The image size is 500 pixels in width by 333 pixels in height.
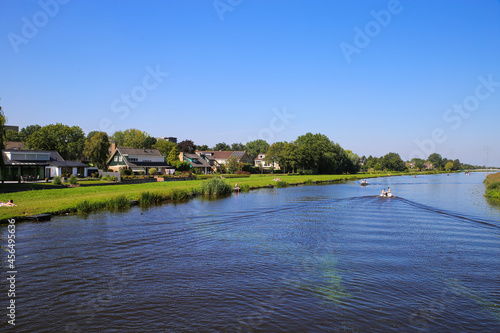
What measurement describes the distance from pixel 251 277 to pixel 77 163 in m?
64.2

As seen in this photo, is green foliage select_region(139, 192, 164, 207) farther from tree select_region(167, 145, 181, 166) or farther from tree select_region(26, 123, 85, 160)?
tree select_region(26, 123, 85, 160)

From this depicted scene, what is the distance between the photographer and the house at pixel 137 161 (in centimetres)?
7906

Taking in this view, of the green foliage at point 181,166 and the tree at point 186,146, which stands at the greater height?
the tree at point 186,146

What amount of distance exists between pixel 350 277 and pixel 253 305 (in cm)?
447

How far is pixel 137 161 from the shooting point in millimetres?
82250

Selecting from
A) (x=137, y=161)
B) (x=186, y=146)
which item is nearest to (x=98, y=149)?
(x=137, y=161)

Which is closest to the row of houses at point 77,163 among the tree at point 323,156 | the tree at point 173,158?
the tree at point 173,158

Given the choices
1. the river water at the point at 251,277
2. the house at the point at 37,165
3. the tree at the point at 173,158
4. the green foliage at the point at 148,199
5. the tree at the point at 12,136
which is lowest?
the river water at the point at 251,277

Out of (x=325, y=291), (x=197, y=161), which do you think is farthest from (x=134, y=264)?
(x=197, y=161)

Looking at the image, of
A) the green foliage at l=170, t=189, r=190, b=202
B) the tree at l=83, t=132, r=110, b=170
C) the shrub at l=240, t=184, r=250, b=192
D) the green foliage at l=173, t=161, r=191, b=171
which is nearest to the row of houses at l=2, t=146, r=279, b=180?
the green foliage at l=173, t=161, r=191, b=171

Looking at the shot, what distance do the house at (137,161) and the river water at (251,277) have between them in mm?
57799

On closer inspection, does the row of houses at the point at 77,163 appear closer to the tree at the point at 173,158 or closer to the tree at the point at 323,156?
the tree at the point at 173,158

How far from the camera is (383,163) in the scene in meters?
180

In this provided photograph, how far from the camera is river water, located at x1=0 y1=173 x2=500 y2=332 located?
9.41 meters
